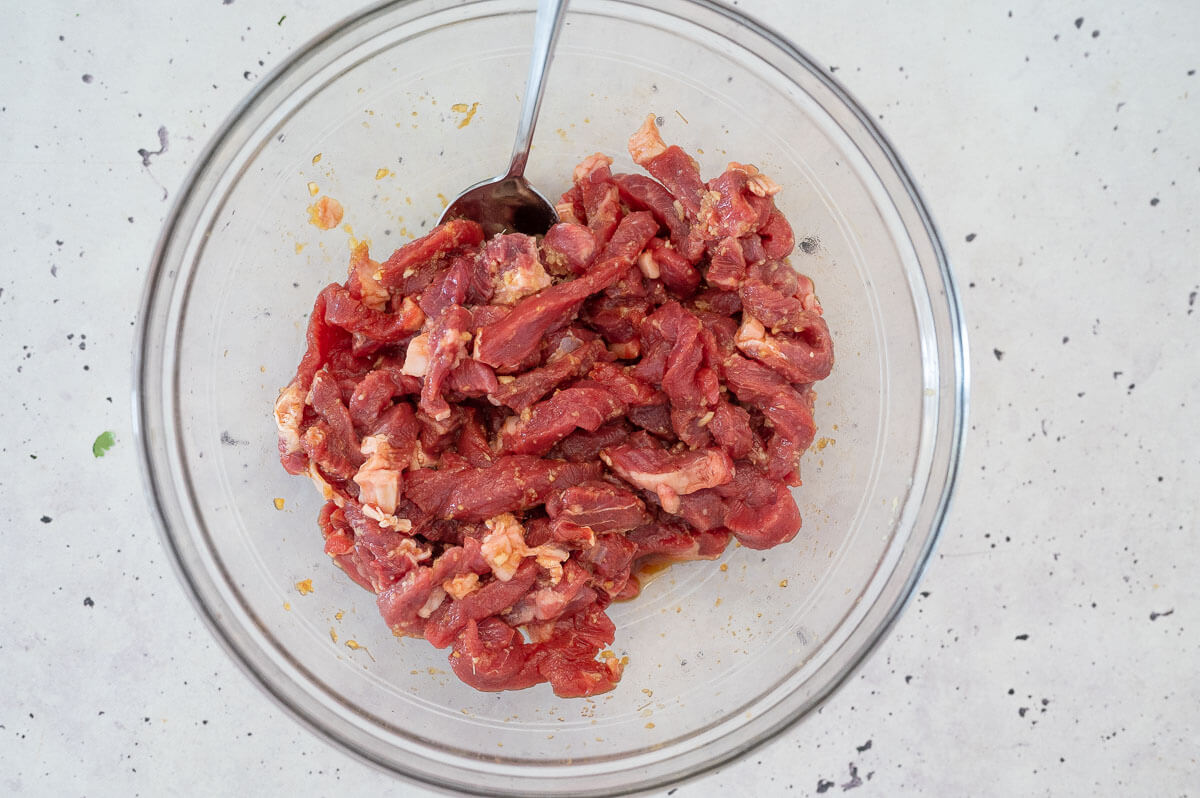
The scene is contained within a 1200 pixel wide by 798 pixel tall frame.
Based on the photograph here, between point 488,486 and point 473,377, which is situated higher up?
point 473,377

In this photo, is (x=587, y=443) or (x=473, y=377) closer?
(x=473, y=377)

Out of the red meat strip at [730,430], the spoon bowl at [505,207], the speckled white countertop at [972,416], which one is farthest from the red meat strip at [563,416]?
the speckled white countertop at [972,416]

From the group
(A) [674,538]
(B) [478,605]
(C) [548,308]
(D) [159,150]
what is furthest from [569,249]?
(D) [159,150]

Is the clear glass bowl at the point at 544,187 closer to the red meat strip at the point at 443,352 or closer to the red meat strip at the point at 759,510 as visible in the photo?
the red meat strip at the point at 759,510

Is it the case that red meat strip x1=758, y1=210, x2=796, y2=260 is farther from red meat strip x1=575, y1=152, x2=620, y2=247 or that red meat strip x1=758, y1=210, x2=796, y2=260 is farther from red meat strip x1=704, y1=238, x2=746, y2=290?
red meat strip x1=575, y1=152, x2=620, y2=247

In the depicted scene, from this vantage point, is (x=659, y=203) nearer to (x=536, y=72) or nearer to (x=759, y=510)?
(x=536, y=72)

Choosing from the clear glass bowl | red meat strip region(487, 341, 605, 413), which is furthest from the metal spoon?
red meat strip region(487, 341, 605, 413)

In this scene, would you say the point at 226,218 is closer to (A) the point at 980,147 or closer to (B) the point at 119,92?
(B) the point at 119,92
